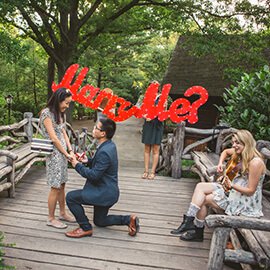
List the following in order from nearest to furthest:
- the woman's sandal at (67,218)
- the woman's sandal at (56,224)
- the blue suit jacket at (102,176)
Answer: the blue suit jacket at (102,176) → the woman's sandal at (56,224) → the woman's sandal at (67,218)

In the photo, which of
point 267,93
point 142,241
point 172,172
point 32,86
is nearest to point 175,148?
point 172,172

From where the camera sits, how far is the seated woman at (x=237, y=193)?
3340 mm

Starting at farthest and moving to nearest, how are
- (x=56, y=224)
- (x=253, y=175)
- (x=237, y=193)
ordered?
(x=56, y=224)
(x=237, y=193)
(x=253, y=175)

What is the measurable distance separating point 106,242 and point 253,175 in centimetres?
198

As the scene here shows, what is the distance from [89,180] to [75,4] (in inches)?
426

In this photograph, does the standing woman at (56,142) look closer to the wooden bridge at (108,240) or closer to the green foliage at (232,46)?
the wooden bridge at (108,240)

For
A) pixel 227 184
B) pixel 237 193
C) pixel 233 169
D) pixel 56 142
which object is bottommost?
pixel 237 193

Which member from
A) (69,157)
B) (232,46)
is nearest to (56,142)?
(69,157)

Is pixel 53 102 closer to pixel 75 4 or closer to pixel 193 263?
pixel 193 263

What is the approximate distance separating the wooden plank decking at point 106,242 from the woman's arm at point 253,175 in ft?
3.24

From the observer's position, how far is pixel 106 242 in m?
3.82

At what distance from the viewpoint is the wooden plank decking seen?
3375 mm

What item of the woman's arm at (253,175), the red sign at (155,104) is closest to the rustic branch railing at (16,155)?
the red sign at (155,104)

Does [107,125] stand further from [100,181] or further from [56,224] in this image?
[56,224]
